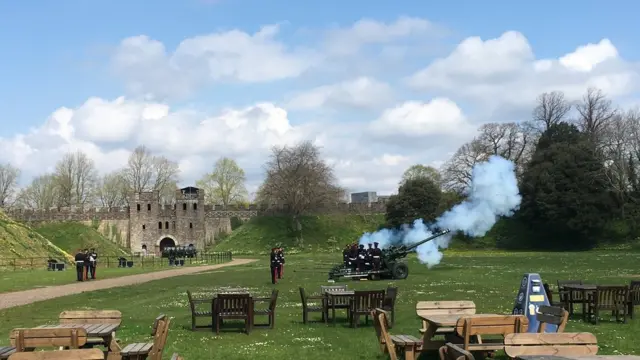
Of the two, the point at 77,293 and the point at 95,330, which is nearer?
the point at 95,330

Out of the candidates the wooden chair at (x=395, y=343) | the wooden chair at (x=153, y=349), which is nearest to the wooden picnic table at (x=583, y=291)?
the wooden chair at (x=395, y=343)

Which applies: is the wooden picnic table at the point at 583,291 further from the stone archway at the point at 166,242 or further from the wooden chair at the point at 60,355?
the stone archway at the point at 166,242

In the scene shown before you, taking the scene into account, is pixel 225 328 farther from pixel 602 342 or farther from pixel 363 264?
pixel 363 264

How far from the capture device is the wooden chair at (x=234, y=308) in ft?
45.4

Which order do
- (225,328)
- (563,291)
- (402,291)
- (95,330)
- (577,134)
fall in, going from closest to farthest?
(95,330), (225,328), (563,291), (402,291), (577,134)

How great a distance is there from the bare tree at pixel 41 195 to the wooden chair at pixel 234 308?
97519mm

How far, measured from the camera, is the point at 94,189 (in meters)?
106

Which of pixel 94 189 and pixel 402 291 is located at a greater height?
pixel 94 189

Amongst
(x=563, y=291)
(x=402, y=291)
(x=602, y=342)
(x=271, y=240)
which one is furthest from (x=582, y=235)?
(x=602, y=342)

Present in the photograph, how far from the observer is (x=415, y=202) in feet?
222

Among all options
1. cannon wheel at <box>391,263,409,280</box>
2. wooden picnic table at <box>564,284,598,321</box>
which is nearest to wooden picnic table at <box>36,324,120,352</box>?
wooden picnic table at <box>564,284,598,321</box>

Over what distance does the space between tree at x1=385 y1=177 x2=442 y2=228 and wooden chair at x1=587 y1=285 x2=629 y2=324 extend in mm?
50902

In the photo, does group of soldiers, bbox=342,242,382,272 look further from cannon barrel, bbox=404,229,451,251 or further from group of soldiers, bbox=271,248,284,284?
group of soldiers, bbox=271,248,284,284

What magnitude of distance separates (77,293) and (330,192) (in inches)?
2109
